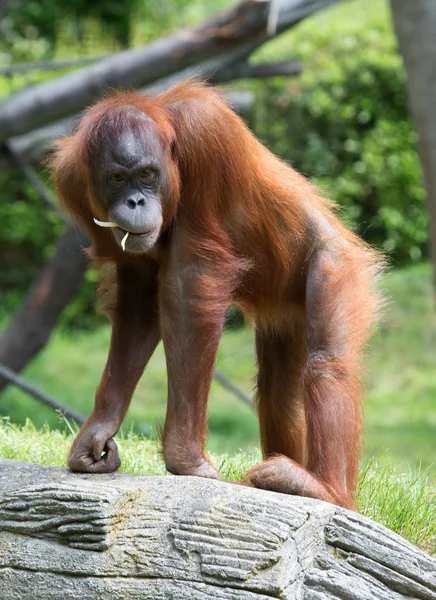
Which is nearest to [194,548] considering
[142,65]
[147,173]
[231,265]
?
[231,265]

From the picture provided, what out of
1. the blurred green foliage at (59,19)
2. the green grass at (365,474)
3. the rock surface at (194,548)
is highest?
the blurred green foliage at (59,19)

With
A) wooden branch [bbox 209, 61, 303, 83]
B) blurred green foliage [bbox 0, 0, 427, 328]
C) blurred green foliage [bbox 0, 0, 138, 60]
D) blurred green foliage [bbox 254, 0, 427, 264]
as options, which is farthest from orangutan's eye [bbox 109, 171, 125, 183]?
blurred green foliage [bbox 0, 0, 138, 60]

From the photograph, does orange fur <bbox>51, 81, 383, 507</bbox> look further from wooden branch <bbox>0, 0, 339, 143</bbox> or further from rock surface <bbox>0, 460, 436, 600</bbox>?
wooden branch <bbox>0, 0, 339, 143</bbox>

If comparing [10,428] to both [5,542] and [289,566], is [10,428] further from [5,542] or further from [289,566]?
[289,566]

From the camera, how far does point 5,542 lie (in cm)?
324

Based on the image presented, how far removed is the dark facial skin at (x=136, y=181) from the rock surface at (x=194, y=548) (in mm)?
932

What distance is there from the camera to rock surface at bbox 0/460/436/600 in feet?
9.82

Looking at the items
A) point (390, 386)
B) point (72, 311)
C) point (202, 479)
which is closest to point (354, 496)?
point (202, 479)

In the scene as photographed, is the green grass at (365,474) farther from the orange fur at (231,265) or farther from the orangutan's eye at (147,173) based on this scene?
the orangutan's eye at (147,173)

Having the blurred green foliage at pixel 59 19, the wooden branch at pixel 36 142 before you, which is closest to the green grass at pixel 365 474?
the wooden branch at pixel 36 142

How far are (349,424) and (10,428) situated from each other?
2.28 meters

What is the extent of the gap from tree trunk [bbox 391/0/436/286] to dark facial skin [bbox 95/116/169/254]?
1.98 metres

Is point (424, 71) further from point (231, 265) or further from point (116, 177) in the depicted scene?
point (116, 177)

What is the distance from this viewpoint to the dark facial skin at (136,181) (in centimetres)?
351
